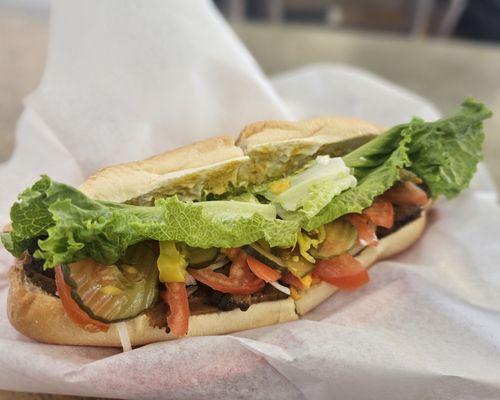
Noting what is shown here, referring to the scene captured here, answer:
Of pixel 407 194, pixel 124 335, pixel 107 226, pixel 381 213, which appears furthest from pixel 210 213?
pixel 407 194

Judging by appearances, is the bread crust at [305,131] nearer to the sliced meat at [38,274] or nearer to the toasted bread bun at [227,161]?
the toasted bread bun at [227,161]

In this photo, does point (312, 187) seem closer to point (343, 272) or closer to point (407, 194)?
point (343, 272)

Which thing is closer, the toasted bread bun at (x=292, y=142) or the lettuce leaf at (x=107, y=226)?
the lettuce leaf at (x=107, y=226)

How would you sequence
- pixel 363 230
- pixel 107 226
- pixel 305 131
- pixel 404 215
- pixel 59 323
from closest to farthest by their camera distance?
pixel 107 226 → pixel 59 323 → pixel 363 230 → pixel 305 131 → pixel 404 215

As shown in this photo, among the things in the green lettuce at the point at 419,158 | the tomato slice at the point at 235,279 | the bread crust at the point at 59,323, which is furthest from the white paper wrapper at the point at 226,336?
the green lettuce at the point at 419,158

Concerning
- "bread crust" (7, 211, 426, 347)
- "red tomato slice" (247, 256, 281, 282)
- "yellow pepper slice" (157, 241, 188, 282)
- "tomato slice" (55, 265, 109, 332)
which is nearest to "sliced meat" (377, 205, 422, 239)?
"bread crust" (7, 211, 426, 347)

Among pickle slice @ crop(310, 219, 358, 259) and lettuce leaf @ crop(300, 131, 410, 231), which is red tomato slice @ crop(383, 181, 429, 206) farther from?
pickle slice @ crop(310, 219, 358, 259)
